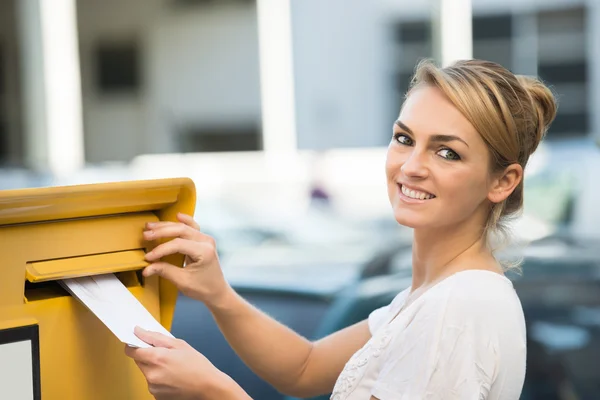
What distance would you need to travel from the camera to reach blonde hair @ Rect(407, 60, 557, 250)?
4.24 feet

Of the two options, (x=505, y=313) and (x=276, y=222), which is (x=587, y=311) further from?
(x=276, y=222)

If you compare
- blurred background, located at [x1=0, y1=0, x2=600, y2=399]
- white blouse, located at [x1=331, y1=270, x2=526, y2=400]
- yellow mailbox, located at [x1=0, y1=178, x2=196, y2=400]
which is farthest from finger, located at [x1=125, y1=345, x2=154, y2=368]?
blurred background, located at [x1=0, y1=0, x2=600, y2=399]

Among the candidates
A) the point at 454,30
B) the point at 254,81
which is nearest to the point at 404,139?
Result: the point at 454,30

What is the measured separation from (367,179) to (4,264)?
900 cm

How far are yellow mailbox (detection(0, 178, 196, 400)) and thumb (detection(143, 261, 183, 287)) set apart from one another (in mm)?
19

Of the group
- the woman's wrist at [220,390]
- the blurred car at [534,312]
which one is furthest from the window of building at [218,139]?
the woman's wrist at [220,390]

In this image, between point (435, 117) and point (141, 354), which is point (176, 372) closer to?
point (141, 354)

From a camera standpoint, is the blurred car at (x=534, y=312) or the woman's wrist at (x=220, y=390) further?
the blurred car at (x=534, y=312)

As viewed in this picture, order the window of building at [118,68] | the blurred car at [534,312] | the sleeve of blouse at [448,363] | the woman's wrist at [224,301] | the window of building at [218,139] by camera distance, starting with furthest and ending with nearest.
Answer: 1. the window of building at [118,68]
2. the window of building at [218,139]
3. the blurred car at [534,312]
4. the woman's wrist at [224,301]
5. the sleeve of blouse at [448,363]

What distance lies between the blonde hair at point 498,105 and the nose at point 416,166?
0.10 m

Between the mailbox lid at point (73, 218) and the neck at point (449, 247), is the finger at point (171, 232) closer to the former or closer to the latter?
the mailbox lid at point (73, 218)

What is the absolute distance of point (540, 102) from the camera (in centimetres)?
140

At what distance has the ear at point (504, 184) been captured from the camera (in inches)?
53.7

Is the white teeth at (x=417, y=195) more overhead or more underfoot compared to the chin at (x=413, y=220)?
more overhead
